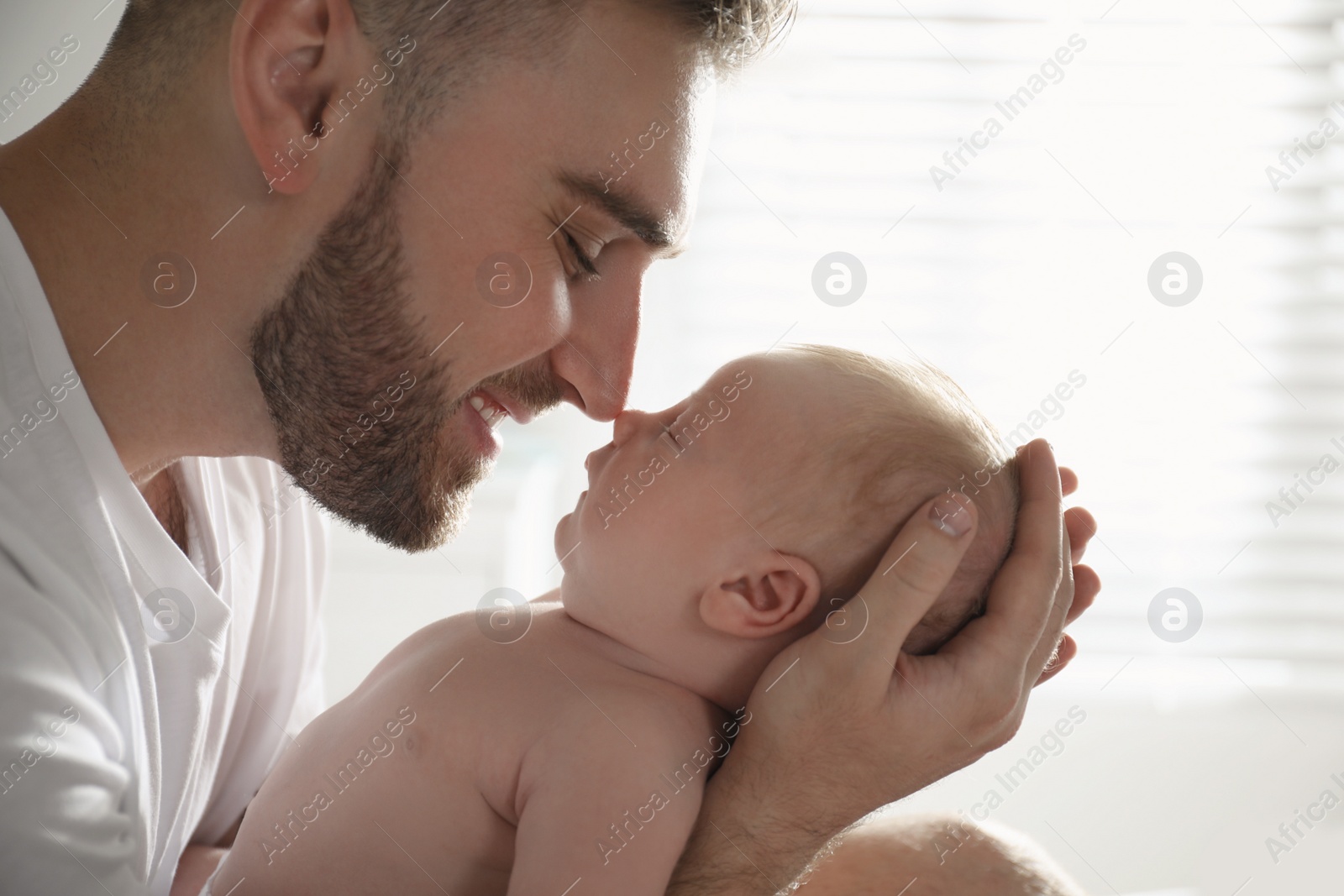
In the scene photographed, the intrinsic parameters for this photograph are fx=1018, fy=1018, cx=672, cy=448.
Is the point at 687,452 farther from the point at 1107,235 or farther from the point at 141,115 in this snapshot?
the point at 1107,235

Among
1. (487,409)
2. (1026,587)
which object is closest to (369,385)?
(487,409)

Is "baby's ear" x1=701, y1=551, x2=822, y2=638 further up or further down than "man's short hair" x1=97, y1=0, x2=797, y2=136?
further down

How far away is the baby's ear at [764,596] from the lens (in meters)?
0.99

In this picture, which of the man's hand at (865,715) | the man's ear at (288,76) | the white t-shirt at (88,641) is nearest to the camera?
the white t-shirt at (88,641)

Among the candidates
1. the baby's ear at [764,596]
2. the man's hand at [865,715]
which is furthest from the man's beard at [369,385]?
the man's hand at [865,715]

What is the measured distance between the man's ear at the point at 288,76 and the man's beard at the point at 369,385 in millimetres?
72

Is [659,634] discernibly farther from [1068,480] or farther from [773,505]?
[1068,480]

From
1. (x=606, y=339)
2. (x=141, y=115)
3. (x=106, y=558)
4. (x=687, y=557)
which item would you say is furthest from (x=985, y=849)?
(x=141, y=115)

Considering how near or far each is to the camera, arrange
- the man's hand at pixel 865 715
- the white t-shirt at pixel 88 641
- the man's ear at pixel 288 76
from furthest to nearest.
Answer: the man's ear at pixel 288 76 < the man's hand at pixel 865 715 < the white t-shirt at pixel 88 641

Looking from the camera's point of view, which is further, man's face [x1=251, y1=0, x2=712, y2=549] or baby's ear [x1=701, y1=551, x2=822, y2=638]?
man's face [x1=251, y1=0, x2=712, y2=549]

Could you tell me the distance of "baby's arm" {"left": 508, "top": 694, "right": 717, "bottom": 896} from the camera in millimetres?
854

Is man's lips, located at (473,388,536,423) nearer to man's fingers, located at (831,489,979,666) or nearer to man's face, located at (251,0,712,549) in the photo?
man's face, located at (251,0,712,549)

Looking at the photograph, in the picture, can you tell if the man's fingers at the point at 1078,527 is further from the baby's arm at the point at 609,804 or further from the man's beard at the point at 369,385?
the man's beard at the point at 369,385

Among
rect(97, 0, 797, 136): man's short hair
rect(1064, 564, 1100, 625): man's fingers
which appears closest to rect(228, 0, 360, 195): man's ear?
rect(97, 0, 797, 136): man's short hair
